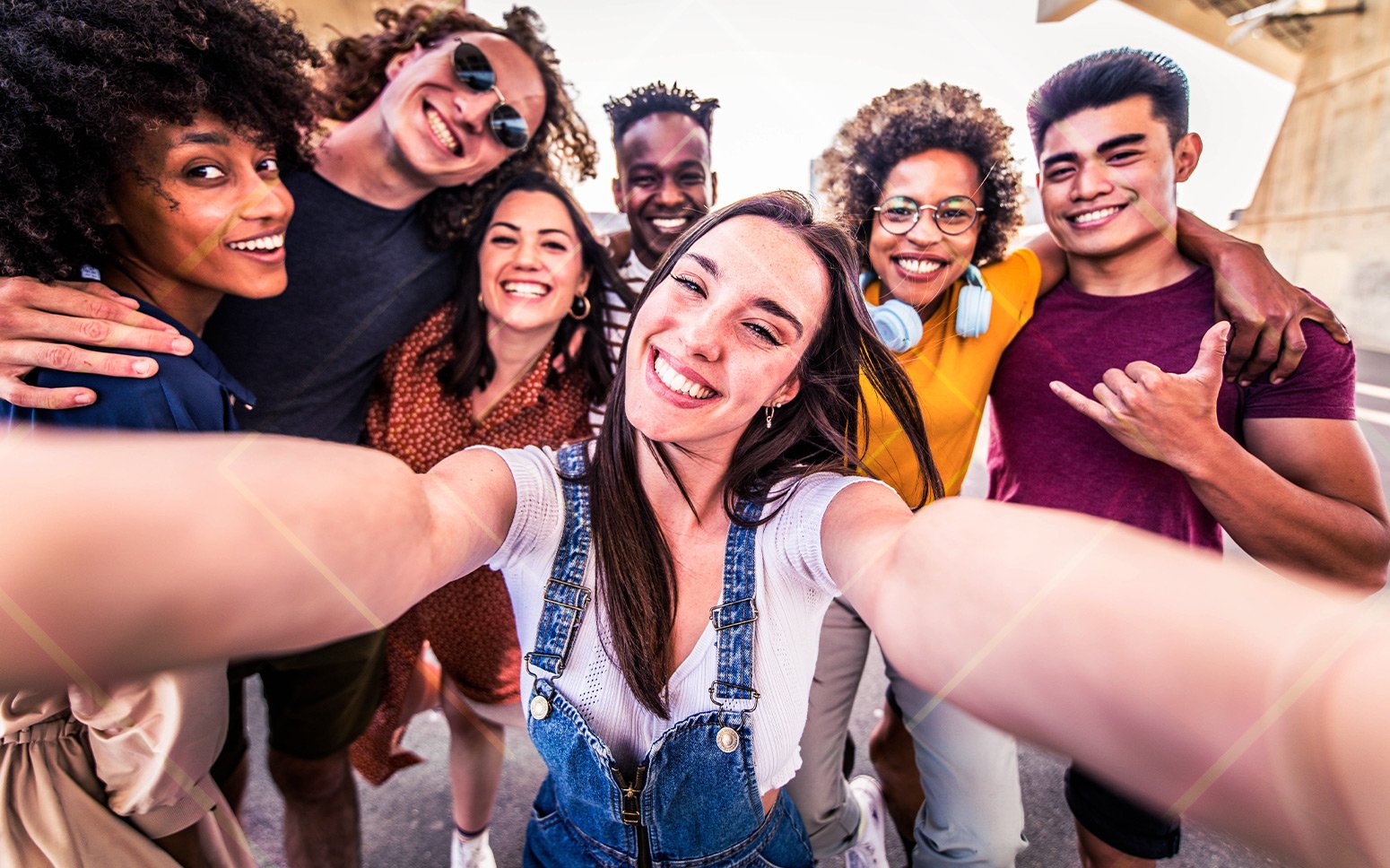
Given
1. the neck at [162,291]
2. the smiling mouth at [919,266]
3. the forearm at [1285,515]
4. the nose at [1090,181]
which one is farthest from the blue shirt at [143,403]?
the forearm at [1285,515]

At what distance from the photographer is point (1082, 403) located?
4.75 ft

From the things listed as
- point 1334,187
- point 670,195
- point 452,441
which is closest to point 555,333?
point 452,441

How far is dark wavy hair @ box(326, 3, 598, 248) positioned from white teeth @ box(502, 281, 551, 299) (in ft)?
1.08

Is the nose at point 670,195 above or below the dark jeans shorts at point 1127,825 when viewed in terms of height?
above

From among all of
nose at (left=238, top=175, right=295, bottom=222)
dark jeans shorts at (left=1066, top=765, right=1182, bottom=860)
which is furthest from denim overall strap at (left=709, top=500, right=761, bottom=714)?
nose at (left=238, top=175, right=295, bottom=222)

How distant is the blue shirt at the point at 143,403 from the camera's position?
3.90 feet

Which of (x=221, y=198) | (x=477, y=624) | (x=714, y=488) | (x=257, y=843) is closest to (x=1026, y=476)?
(x=714, y=488)

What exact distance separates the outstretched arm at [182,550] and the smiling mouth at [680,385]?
56 cm

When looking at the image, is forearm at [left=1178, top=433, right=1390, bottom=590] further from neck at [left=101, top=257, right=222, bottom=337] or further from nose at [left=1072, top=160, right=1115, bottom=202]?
neck at [left=101, top=257, right=222, bottom=337]

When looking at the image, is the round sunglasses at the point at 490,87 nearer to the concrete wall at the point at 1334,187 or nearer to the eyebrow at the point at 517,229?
the eyebrow at the point at 517,229

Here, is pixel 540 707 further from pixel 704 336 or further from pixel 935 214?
pixel 935 214

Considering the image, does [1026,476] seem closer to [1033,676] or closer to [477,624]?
[1033,676]

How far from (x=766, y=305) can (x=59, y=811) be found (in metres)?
1.56

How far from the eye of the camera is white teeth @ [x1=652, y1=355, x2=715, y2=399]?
3.95 ft
